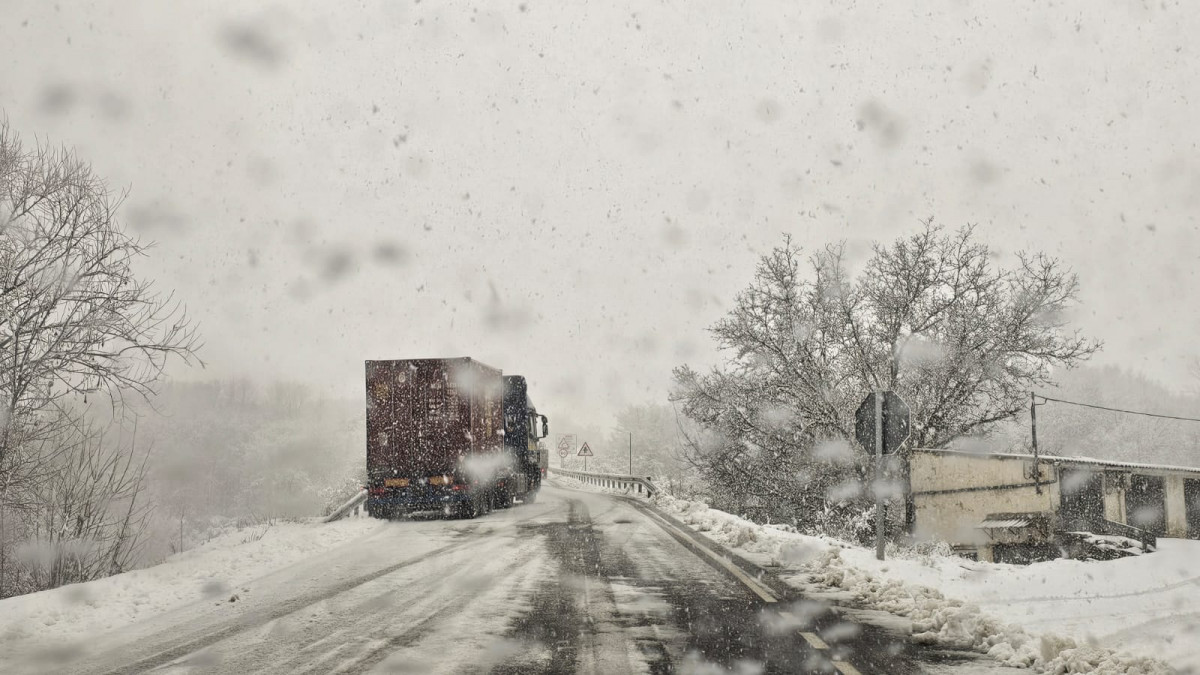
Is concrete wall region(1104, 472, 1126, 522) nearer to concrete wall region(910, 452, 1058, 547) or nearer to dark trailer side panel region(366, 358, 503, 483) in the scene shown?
concrete wall region(910, 452, 1058, 547)

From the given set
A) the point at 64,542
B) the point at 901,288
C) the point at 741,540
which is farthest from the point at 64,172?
the point at 901,288

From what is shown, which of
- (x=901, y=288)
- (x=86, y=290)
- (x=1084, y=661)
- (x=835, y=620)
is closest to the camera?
(x=1084, y=661)

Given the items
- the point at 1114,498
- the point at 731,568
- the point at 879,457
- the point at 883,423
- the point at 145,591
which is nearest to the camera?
the point at 145,591

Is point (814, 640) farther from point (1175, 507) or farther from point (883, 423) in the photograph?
point (1175, 507)

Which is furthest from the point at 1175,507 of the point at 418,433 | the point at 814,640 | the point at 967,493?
the point at 418,433

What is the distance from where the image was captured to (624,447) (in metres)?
90.8

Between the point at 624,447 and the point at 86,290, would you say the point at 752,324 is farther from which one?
the point at 624,447

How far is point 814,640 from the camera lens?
6414 mm

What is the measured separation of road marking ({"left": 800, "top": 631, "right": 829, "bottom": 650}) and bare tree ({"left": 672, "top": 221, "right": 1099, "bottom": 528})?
50.0ft

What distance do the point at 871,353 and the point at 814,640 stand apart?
16319 millimetres

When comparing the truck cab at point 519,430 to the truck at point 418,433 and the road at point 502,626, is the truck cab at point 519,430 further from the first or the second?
the road at point 502,626

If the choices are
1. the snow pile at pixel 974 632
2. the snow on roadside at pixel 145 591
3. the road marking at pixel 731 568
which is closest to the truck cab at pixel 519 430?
the road marking at pixel 731 568

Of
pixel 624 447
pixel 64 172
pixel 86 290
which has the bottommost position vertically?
pixel 624 447

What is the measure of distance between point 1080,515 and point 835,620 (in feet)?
26.8
